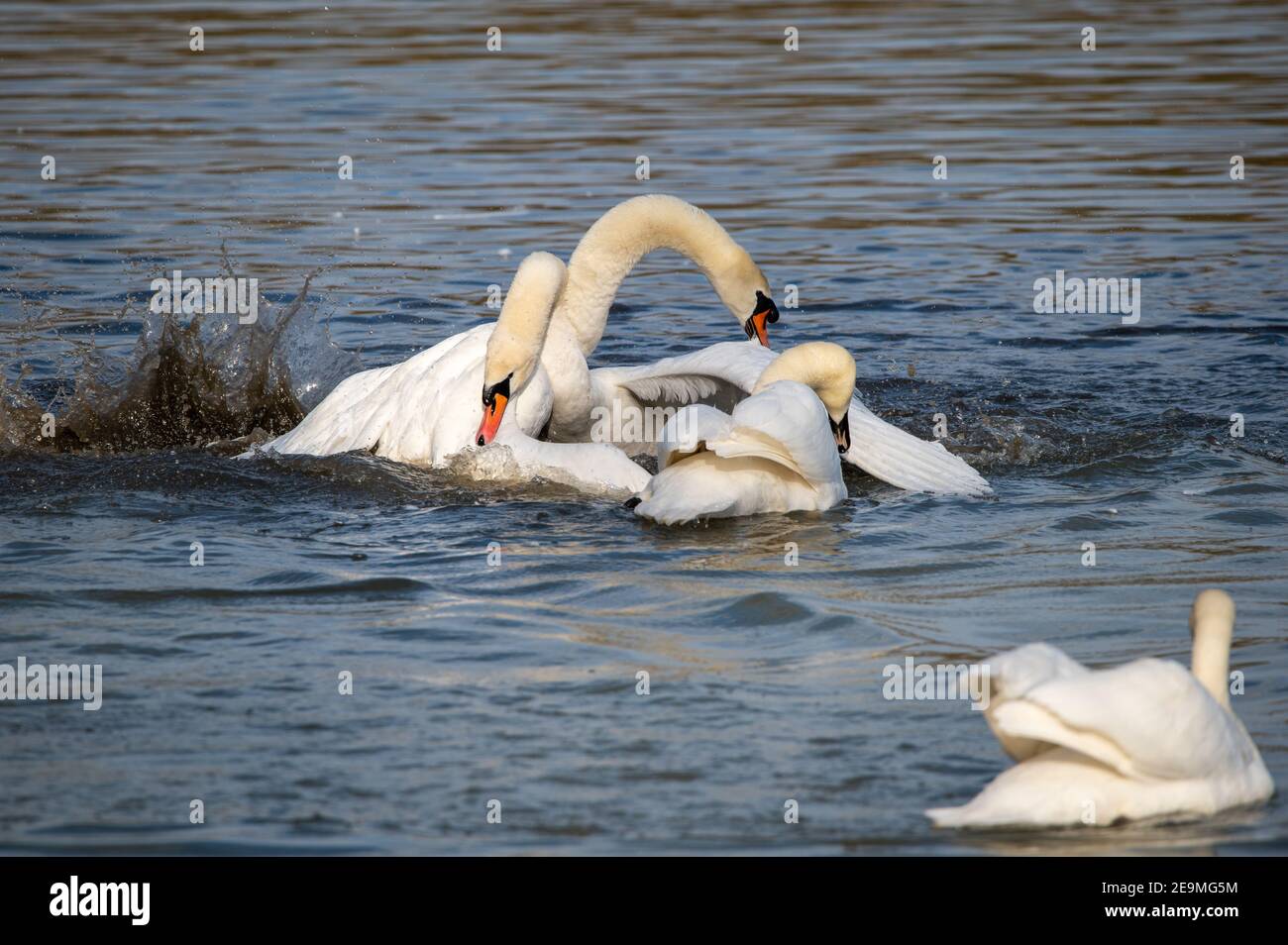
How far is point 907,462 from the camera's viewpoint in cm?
850

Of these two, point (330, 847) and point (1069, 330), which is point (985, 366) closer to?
point (1069, 330)

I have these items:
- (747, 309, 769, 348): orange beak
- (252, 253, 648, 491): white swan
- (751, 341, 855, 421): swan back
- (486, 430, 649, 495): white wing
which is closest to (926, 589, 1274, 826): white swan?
(751, 341, 855, 421): swan back

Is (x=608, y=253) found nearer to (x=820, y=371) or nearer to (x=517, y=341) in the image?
(x=517, y=341)

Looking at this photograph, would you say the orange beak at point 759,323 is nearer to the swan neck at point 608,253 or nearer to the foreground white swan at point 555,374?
the foreground white swan at point 555,374

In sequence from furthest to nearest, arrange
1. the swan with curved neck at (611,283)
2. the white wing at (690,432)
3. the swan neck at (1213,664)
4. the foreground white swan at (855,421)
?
the swan with curved neck at (611,283), the foreground white swan at (855,421), the white wing at (690,432), the swan neck at (1213,664)

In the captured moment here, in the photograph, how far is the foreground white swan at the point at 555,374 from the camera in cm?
833

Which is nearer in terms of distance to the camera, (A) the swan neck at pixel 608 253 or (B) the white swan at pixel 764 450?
(B) the white swan at pixel 764 450

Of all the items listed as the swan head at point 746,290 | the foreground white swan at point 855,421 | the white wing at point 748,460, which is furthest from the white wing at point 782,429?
the swan head at point 746,290

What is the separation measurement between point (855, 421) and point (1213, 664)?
3839 millimetres

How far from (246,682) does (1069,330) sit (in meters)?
7.38

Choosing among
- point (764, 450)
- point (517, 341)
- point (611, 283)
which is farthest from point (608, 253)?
point (764, 450)

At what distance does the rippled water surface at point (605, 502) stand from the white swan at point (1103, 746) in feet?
0.32

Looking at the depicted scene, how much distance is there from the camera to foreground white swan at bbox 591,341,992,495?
8398 mm
